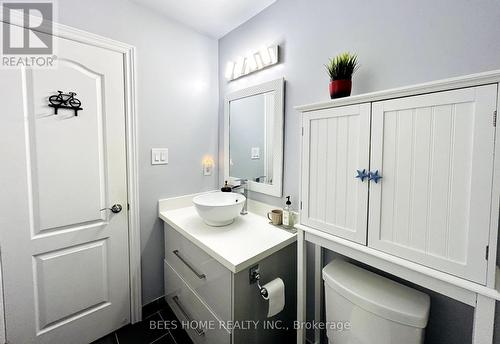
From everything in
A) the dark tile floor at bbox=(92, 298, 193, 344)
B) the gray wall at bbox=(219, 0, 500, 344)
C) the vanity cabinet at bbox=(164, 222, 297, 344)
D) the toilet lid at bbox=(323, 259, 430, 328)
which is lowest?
the dark tile floor at bbox=(92, 298, 193, 344)

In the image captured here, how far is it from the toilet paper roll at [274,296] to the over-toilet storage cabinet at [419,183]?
0.36 m

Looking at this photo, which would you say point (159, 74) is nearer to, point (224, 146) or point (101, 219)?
point (224, 146)

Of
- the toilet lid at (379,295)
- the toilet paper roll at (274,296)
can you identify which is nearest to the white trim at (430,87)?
the toilet lid at (379,295)

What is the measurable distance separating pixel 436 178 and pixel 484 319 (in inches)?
17.4

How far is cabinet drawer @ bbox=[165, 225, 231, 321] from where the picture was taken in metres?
1.11

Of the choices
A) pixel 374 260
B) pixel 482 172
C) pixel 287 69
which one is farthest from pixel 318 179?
pixel 287 69

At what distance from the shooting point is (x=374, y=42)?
110cm

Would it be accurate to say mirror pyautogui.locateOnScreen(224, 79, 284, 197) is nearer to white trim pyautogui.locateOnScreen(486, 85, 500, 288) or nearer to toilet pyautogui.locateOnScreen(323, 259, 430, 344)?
toilet pyautogui.locateOnScreen(323, 259, 430, 344)

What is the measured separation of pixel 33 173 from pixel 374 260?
1.83m

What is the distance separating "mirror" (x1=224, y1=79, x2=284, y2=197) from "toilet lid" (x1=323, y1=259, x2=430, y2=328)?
665mm

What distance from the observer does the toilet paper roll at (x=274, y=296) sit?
1.12 meters

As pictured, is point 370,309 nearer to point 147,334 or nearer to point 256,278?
point 256,278

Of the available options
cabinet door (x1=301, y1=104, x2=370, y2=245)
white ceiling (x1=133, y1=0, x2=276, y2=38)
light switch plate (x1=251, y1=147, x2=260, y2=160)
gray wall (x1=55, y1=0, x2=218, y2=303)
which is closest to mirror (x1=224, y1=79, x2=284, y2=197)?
light switch plate (x1=251, y1=147, x2=260, y2=160)

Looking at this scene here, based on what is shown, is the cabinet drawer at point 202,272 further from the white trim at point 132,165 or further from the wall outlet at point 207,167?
the wall outlet at point 207,167
